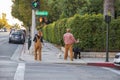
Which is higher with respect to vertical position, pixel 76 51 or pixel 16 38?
pixel 16 38

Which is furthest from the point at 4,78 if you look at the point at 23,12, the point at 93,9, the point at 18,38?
the point at 23,12

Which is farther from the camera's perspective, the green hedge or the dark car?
the dark car

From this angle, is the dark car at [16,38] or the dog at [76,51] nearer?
the dog at [76,51]

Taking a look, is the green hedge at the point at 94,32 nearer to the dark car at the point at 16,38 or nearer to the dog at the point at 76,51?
the dog at the point at 76,51

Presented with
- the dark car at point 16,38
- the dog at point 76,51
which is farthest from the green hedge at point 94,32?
the dark car at point 16,38

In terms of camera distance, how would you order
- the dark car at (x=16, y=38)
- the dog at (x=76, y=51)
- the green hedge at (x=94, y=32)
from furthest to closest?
the dark car at (x=16, y=38) → the green hedge at (x=94, y=32) → the dog at (x=76, y=51)

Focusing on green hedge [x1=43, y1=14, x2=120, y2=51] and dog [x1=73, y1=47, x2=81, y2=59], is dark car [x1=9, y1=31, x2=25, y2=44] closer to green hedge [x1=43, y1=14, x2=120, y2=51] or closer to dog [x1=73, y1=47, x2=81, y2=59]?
green hedge [x1=43, y1=14, x2=120, y2=51]

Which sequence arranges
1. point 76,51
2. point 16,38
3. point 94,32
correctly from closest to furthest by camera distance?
point 76,51, point 94,32, point 16,38

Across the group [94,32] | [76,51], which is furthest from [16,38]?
[76,51]

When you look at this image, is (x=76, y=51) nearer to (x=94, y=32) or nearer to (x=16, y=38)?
(x=94, y=32)

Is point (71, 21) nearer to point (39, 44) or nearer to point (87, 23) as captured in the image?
point (87, 23)

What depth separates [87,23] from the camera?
25250 millimetres

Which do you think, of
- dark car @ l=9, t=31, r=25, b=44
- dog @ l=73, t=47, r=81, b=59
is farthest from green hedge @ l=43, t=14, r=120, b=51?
dark car @ l=9, t=31, r=25, b=44

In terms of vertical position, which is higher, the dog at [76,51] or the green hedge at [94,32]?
the green hedge at [94,32]
